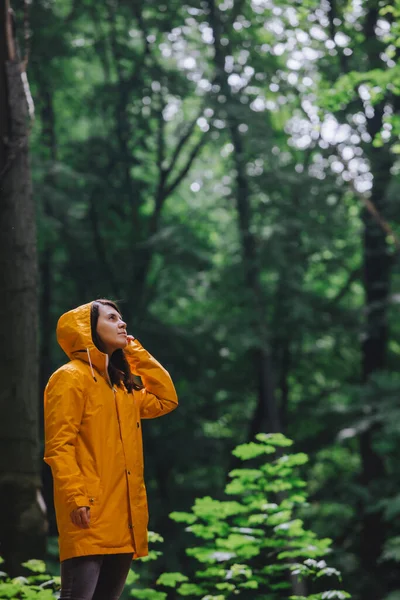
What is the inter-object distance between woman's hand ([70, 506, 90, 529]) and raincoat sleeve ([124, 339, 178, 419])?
696mm

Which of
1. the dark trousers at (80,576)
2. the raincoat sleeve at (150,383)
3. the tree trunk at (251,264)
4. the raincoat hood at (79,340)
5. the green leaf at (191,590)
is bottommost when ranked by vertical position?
the green leaf at (191,590)

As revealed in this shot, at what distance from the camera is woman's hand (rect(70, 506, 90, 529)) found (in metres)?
3.16

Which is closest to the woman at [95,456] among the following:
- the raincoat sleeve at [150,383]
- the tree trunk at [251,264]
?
the raincoat sleeve at [150,383]

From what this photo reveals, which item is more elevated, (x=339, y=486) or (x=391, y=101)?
(x=391, y=101)

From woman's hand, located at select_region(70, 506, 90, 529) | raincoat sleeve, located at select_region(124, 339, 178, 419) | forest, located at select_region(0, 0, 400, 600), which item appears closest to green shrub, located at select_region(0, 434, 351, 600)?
raincoat sleeve, located at select_region(124, 339, 178, 419)

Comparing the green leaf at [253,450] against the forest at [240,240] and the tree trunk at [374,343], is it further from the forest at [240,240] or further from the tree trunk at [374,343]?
the tree trunk at [374,343]

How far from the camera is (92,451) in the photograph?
10.9 feet

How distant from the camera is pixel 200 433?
14.7m

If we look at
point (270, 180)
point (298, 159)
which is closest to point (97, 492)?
point (270, 180)

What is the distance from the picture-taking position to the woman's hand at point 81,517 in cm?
316

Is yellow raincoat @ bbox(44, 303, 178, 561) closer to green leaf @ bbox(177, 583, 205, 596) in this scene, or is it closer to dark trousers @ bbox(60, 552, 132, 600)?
dark trousers @ bbox(60, 552, 132, 600)

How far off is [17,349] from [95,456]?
96.5 inches

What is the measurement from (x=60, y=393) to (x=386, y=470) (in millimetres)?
12155

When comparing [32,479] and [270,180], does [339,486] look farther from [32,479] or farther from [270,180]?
[32,479]
